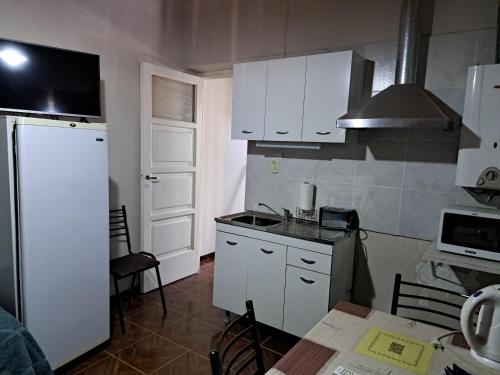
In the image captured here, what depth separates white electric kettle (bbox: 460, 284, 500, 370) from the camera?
1123 millimetres

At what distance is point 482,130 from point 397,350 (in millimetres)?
1401

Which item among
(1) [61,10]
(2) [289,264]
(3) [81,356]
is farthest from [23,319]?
(1) [61,10]

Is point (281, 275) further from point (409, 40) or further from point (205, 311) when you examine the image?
point (409, 40)

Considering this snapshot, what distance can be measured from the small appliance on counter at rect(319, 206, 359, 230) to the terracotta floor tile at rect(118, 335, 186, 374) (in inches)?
55.2

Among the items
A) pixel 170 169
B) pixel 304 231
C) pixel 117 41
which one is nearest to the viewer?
pixel 304 231

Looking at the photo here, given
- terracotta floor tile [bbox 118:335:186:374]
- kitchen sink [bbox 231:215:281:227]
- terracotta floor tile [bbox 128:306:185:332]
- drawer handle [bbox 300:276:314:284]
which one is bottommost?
terracotta floor tile [bbox 118:335:186:374]

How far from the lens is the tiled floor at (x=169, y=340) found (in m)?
2.24

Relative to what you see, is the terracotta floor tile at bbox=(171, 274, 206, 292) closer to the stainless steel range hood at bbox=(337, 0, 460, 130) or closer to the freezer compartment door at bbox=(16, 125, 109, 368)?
the freezer compartment door at bbox=(16, 125, 109, 368)

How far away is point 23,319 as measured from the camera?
196 cm

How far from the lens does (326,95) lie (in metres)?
2.43

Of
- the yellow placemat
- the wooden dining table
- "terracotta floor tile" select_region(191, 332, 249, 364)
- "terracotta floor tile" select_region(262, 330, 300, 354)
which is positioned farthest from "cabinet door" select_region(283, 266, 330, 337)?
the yellow placemat

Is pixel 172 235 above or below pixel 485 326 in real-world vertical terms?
below

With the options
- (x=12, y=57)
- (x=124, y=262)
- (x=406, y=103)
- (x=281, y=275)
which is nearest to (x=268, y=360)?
(x=281, y=275)

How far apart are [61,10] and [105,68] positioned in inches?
19.4
